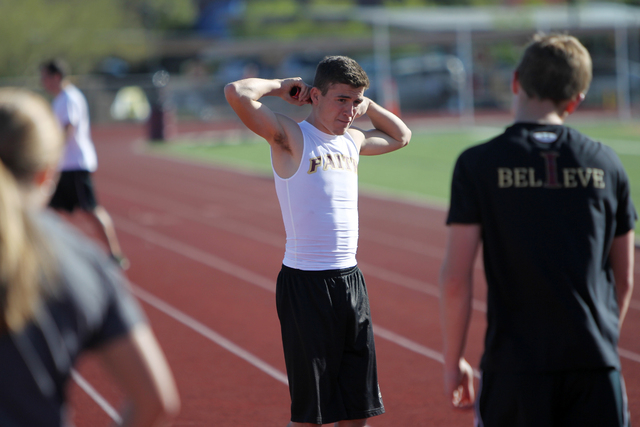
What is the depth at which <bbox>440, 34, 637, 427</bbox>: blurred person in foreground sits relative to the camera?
224 cm

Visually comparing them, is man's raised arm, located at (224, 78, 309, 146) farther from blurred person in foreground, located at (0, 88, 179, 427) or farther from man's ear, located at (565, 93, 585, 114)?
blurred person in foreground, located at (0, 88, 179, 427)

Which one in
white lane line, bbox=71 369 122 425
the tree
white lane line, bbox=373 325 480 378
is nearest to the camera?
white lane line, bbox=71 369 122 425

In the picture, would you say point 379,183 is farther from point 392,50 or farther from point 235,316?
point 392,50

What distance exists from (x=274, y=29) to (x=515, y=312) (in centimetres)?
5131

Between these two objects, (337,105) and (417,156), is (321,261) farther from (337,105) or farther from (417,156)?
(417,156)

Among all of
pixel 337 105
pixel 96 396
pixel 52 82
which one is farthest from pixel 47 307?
pixel 52 82

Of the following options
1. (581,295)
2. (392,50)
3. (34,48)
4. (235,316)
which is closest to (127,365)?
(581,295)

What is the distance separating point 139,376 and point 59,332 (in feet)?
0.61

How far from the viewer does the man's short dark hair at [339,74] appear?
10.7 ft

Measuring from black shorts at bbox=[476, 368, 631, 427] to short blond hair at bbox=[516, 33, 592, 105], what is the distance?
2.83 ft

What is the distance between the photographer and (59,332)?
1485 millimetres

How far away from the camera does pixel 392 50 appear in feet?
149

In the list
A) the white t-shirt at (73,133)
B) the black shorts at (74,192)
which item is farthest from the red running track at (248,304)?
the white t-shirt at (73,133)

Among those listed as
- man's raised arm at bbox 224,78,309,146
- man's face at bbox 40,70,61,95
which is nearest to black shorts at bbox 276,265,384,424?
man's raised arm at bbox 224,78,309,146
